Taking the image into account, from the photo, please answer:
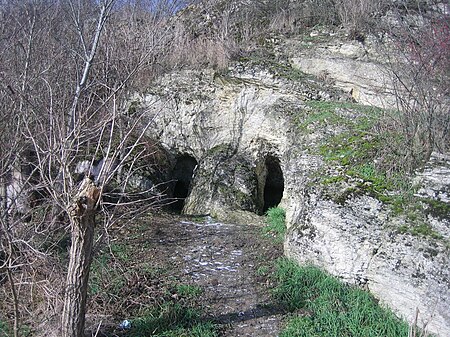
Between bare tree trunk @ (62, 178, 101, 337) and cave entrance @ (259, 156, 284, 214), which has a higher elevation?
cave entrance @ (259, 156, 284, 214)

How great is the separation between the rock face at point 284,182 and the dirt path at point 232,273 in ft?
1.95

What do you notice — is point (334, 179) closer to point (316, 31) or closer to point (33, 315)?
point (33, 315)

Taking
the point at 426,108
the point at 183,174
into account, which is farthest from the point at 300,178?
the point at 183,174

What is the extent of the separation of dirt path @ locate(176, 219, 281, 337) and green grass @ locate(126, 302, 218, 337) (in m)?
0.20

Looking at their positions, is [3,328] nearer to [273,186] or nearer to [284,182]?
[284,182]

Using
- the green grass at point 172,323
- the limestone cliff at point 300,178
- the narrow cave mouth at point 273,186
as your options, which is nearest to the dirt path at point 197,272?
the green grass at point 172,323

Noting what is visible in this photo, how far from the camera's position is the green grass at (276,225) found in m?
6.25

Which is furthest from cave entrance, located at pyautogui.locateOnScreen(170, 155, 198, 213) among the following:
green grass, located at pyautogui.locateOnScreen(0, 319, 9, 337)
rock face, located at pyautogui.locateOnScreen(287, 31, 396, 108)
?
green grass, located at pyautogui.locateOnScreen(0, 319, 9, 337)

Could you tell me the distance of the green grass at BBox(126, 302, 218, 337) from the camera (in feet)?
12.8

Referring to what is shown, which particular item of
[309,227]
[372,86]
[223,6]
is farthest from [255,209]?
[223,6]

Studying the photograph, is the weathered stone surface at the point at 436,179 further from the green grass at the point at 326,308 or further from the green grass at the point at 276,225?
the green grass at the point at 276,225

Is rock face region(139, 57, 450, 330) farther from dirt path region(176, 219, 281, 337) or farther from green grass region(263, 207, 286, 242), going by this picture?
dirt path region(176, 219, 281, 337)

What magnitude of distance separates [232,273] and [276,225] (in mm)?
1682

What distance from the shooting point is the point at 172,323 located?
4.04m
